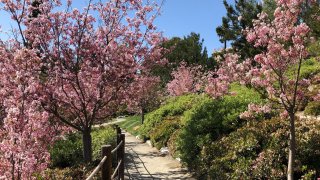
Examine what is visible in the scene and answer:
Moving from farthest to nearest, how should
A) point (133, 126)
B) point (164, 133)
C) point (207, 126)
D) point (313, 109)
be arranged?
point (133, 126) < point (164, 133) < point (207, 126) < point (313, 109)

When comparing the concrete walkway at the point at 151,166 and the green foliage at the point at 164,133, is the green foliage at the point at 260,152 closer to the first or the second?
the concrete walkway at the point at 151,166

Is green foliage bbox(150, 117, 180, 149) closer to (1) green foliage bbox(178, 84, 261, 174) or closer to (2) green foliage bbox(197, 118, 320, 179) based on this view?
(1) green foliage bbox(178, 84, 261, 174)

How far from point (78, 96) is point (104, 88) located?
754mm

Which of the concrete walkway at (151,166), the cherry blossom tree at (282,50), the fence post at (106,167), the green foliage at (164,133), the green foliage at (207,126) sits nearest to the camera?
the fence post at (106,167)

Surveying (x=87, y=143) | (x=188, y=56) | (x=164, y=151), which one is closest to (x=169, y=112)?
(x=164, y=151)

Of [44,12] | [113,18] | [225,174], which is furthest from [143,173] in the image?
[44,12]

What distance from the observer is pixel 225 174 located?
351 inches

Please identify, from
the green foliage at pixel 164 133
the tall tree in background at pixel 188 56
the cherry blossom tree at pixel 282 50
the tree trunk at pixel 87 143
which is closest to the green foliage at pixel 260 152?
the cherry blossom tree at pixel 282 50

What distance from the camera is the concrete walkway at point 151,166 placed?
1197 centimetres

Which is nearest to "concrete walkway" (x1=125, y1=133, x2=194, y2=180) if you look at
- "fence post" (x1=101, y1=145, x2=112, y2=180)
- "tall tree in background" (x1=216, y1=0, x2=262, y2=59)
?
"fence post" (x1=101, y1=145, x2=112, y2=180)

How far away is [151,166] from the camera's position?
1383cm

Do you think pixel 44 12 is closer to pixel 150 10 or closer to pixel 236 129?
pixel 150 10

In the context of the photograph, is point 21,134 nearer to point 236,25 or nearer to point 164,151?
point 164,151

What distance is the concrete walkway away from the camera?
12.0m
